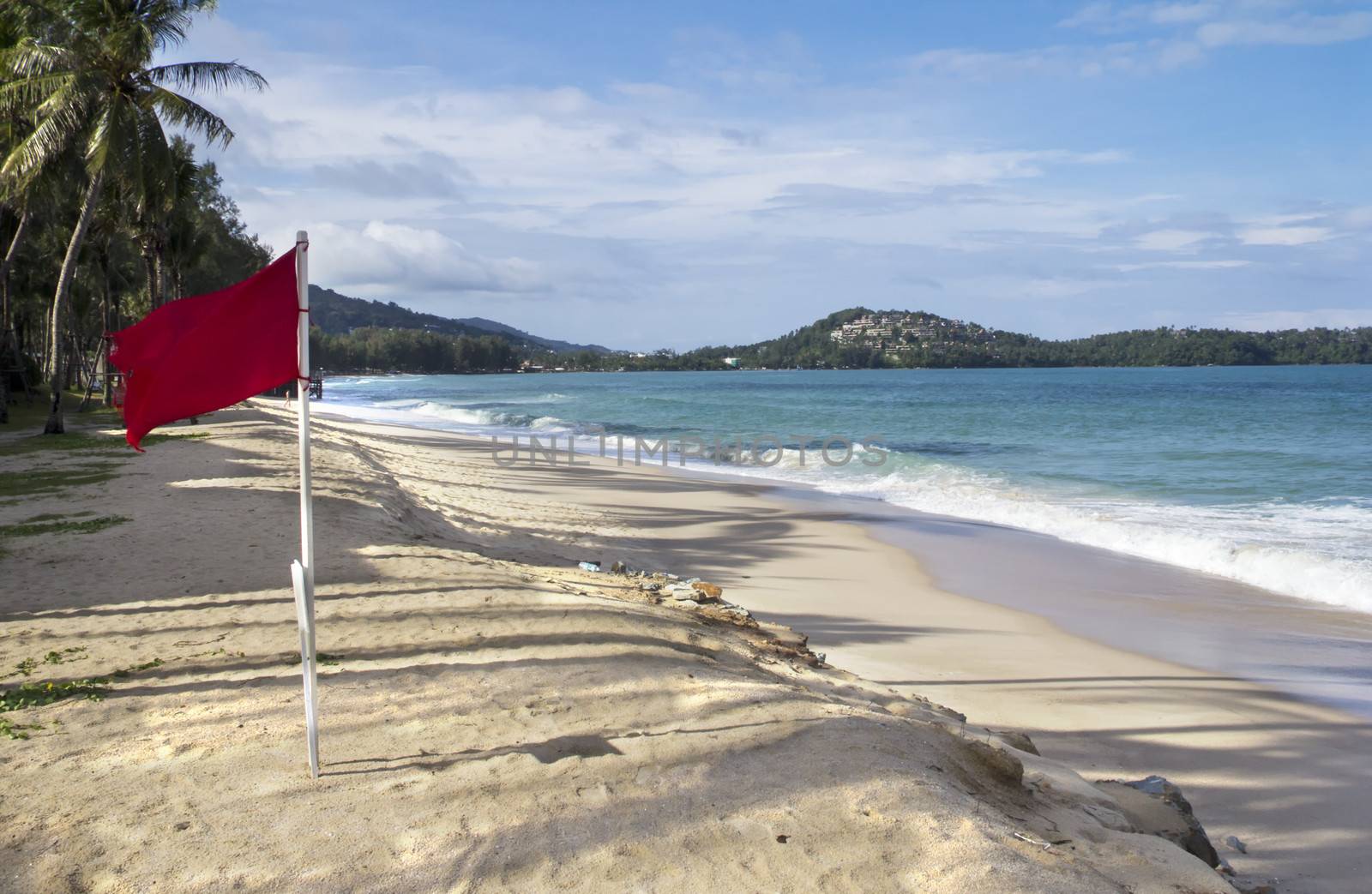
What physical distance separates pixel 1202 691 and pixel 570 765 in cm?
521

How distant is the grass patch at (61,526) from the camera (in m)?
8.90

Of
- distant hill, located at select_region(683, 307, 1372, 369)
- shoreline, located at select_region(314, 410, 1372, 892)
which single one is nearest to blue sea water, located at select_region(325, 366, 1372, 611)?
shoreline, located at select_region(314, 410, 1372, 892)

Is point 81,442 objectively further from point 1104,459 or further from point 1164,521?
point 1104,459

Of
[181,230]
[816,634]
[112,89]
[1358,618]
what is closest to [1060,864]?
[816,634]

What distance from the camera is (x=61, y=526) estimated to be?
30.0 ft

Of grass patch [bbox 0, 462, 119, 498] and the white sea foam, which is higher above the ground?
grass patch [bbox 0, 462, 119, 498]

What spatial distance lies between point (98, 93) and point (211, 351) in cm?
1865

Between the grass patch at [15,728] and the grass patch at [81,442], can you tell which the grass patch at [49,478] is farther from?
the grass patch at [15,728]

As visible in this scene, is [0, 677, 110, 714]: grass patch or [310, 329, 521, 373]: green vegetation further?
[310, 329, 521, 373]: green vegetation

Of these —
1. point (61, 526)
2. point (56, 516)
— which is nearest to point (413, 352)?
point (56, 516)

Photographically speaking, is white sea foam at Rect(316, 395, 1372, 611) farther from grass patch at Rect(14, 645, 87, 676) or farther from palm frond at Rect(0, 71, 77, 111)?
palm frond at Rect(0, 71, 77, 111)

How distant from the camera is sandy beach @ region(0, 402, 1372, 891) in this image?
11.2ft

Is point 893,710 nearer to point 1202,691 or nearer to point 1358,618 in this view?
point 1202,691

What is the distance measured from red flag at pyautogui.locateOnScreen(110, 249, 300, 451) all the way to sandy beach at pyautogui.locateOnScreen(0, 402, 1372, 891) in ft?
5.34
